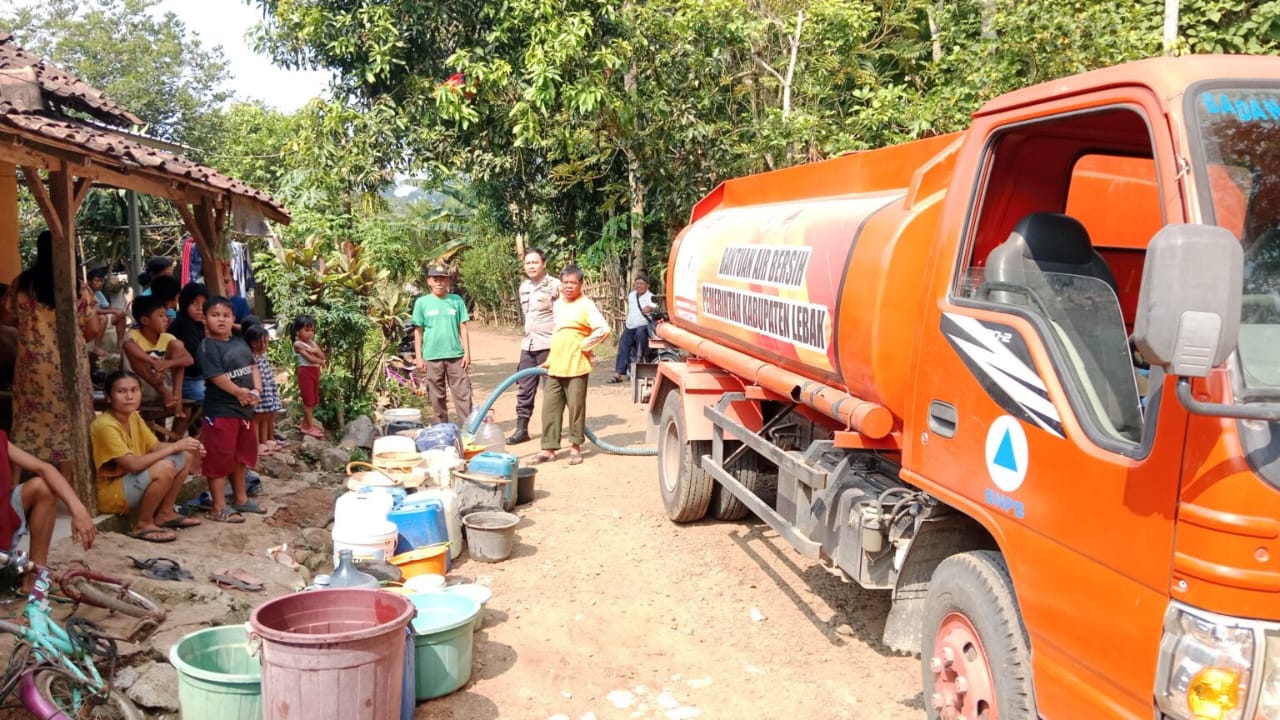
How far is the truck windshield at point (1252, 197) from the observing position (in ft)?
8.07

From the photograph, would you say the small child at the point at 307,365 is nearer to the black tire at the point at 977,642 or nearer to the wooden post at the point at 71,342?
the wooden post at the point at 71,342

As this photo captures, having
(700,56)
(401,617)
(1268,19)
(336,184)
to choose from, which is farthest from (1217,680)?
(700,56)

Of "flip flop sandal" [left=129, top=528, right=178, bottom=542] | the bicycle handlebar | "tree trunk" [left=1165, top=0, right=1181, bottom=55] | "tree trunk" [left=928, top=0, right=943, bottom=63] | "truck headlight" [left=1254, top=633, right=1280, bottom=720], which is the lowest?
"flip flop sandal" [left=129, top=528, right=178, bottom=542]

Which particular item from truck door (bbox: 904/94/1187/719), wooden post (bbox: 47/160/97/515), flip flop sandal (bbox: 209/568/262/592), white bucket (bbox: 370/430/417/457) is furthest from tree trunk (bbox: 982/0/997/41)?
flip flop sandal (bbox: 209/568/262/592)

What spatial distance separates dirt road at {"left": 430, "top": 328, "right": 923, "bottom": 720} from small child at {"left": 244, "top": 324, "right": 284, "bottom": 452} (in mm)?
2500

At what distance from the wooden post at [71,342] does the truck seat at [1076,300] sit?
5.32 meters

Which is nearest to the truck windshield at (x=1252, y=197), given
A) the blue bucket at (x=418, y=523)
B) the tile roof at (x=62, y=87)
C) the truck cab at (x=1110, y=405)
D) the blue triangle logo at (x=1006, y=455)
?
the truck cab at (x=1110, y=405)

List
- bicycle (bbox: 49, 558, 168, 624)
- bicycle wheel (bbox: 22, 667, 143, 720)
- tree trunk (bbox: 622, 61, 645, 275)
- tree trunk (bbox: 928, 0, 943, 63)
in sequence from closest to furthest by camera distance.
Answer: bicycle wheel (bbox: 22, 667, 143, 720) → bicycle (bbox: 49, 558, 168, 624) → tree trunk (bbox: 928, 0, 943, 63) → tree trunk (bbox: 622, 61, 645, 275)

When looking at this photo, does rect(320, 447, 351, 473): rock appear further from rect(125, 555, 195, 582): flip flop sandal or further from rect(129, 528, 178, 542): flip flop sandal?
rect(125, 555, 195, 582): flip flop sandal

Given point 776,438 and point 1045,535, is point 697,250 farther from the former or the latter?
point 1045,535

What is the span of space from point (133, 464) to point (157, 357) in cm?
171

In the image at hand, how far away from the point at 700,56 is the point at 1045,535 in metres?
12.6

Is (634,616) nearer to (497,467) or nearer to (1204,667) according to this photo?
(497,467)

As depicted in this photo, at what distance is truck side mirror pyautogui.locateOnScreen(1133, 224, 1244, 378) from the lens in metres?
2.11
